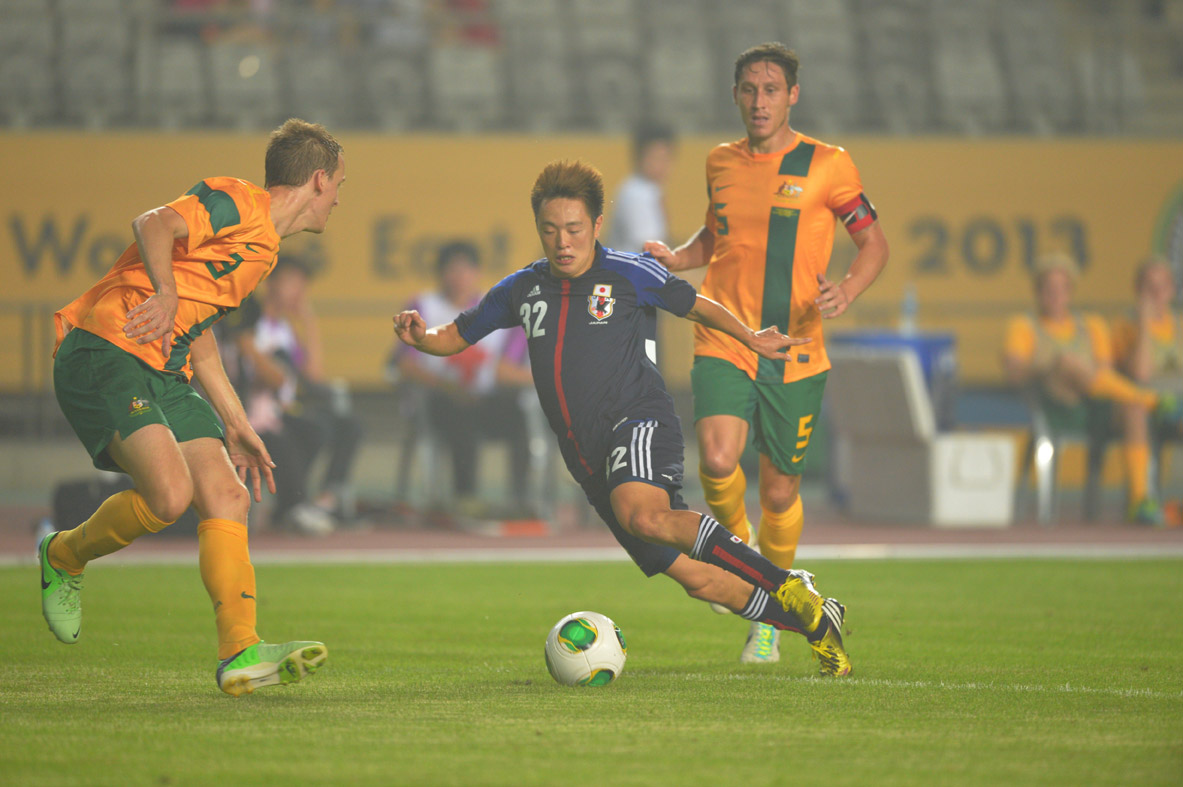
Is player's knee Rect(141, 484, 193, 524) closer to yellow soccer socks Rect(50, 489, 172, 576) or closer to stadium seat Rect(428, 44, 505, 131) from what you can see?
yellow soccer socks Rect(50, 489, 172, 576)

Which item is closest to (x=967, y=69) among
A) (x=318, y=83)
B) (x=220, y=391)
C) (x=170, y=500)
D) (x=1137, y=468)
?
(x=318, y=83)

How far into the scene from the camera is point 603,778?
374 centimetres

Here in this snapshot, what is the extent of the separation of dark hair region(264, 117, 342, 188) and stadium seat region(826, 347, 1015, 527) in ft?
25.6

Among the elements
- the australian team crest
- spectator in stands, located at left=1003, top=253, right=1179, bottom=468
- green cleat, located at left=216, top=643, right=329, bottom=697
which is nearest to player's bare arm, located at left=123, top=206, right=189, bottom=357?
green cleat, located at left=216, top=643, right=329, bottom=697

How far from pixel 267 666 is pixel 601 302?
5.87 feet

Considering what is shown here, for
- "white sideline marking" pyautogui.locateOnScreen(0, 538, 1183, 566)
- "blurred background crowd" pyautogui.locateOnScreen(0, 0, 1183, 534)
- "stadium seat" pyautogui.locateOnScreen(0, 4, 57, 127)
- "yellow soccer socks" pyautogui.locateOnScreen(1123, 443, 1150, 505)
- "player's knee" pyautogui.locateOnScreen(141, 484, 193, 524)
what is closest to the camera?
"player's knee" pyautogui.locateOnScreen(141, 484, 193, 524)

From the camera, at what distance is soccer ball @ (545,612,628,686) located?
5375 mm

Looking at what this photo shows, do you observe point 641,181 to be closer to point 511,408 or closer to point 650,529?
point 511,408

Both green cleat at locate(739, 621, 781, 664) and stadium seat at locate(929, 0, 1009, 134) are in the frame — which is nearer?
green cleat at locate(739, 621, 781, 664)

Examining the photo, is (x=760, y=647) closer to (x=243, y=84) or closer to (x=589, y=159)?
(x=589, y=159)

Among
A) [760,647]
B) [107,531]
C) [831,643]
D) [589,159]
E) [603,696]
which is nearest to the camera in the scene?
[603,696]

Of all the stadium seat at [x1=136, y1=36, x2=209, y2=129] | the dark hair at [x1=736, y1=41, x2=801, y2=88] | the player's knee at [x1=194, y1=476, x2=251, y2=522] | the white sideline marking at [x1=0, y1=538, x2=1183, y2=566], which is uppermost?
the stadium seat at [x1=136, y1=36, x2=209, y2=129]

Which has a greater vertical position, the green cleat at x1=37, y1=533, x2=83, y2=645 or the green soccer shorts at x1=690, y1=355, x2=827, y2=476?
the green soccer shorts at x1=690, y1=355, x2=827, y2=476

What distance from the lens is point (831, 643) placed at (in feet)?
17.8
